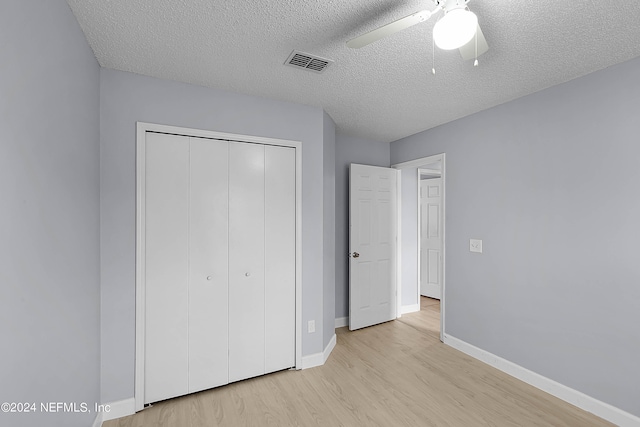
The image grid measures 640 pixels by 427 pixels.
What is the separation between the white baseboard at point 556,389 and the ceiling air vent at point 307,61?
301cm

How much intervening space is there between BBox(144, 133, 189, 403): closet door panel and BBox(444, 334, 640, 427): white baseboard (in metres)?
2.73

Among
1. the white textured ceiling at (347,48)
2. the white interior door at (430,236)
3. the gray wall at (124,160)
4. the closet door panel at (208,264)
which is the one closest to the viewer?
the white textured ceiling at (347,48)

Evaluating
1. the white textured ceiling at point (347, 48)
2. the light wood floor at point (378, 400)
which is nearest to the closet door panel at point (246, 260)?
the light wood floor at point (378, 400)

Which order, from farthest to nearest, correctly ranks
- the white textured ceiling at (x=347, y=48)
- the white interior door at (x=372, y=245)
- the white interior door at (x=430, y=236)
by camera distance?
the white interior door at (x=430, y=236) → the white interior door at (x=372, y=245) → the white textured ceiling at (x=347, y=48)

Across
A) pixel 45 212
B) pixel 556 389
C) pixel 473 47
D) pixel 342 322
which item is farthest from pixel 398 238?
pixel 45 212

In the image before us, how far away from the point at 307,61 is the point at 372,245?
2436 millimetres

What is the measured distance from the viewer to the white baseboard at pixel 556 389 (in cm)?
194

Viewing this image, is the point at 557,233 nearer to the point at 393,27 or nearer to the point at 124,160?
the point at 393,27

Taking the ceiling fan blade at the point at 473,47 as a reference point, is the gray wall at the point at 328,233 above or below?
below

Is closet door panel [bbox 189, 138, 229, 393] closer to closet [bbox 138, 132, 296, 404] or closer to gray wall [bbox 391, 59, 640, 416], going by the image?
closet [bbox 138, 132, 296, 404]

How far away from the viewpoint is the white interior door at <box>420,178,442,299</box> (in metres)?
5.04

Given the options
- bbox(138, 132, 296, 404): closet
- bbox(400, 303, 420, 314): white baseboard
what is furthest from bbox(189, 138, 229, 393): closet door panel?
bbox(400, 303, 420, 314): white baseboard

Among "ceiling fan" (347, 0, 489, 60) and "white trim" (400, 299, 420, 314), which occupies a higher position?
"ceiling fan" (347, 0, 489, 60)

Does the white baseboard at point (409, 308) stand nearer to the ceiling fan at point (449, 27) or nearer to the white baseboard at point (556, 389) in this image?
the white baseboard at point (556, 389)
